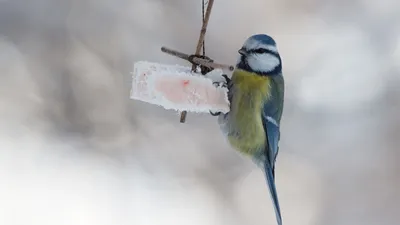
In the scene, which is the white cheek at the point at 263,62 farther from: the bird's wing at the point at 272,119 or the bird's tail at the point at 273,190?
the bird's tail at the point at 273,190

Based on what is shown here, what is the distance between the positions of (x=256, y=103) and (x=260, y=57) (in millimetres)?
82

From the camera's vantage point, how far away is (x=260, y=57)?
32.7 inches

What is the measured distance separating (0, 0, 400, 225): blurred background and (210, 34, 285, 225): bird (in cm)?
6

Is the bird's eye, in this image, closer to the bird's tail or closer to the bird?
the bird

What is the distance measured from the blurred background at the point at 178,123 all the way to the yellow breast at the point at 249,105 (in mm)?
94

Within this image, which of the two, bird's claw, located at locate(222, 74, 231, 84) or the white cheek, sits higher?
the white cheek

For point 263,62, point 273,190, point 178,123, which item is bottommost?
point 273,190

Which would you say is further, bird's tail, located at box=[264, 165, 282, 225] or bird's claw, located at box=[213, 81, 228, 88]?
bird's tail, located at box=[264, 165, 282, 225]

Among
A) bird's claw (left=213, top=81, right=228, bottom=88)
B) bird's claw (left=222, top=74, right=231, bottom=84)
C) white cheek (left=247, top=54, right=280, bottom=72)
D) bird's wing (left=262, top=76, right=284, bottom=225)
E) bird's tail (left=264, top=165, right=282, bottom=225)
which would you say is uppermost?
white cheek (left=247, top=54, right=280, bottom=72)

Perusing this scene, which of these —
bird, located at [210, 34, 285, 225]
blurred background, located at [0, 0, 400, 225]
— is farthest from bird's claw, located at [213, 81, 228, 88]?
blurred background, located at [0, 0, 400, 225]

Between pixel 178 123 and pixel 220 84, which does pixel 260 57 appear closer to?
pixel 220 84

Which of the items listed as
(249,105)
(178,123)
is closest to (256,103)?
(249,105)

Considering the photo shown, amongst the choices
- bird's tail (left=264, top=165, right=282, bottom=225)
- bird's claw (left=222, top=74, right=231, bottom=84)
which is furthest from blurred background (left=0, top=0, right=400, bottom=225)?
bird's claw (left=222, top=74, right=231, bottom=84)

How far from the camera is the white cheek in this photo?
32.1 inches
